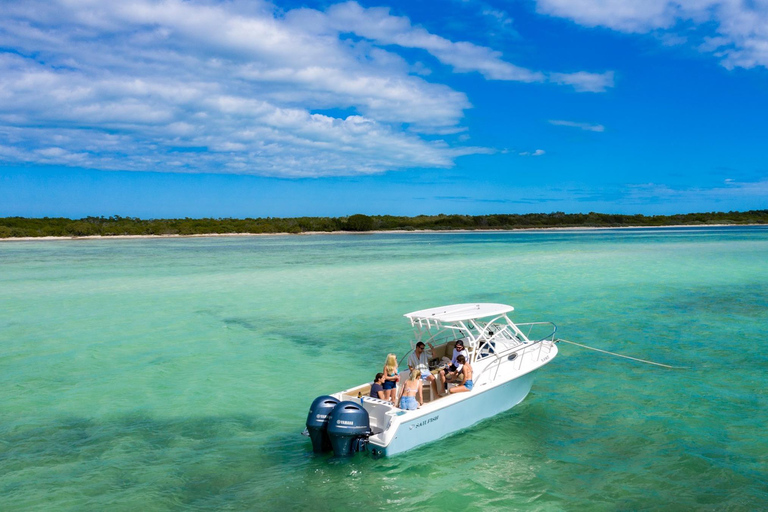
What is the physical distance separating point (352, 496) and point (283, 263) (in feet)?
132

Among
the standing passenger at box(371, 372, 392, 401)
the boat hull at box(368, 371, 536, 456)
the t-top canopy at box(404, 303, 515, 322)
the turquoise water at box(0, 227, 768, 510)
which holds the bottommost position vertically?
the turquoise water at box(0, 227, 768, 510)

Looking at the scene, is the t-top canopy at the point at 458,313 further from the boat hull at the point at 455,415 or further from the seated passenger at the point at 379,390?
the seated passenger at the point at 379,390

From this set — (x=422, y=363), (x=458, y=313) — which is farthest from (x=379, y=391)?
(x=458, y=313)

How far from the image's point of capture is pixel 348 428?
329 inches

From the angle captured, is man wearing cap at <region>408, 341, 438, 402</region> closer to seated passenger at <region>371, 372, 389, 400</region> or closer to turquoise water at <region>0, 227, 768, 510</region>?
seated passenger at <region>371, 372, 389, 400</region>

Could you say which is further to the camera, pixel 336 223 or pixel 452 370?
pixel 336 223

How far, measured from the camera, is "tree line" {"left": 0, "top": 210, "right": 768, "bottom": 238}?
113250 millimetres

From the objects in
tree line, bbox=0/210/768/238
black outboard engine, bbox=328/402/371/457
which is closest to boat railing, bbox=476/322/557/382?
black outboard engine, bbox=328/402/371/457

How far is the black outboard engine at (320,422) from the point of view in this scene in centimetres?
859

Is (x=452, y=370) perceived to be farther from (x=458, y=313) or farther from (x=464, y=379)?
(x=458, y=313)

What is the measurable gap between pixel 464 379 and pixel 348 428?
2.43 m

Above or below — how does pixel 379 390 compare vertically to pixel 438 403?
above

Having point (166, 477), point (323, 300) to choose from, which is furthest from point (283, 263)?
point (166, 477)

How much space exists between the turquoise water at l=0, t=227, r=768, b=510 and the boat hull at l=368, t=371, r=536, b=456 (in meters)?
0.21
